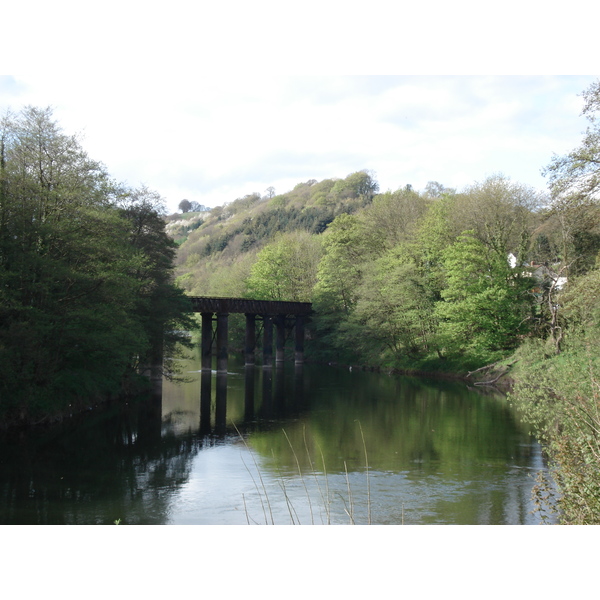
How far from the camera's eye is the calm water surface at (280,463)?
10570mm

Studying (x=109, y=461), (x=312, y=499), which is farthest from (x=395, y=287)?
(x=312, y=499)

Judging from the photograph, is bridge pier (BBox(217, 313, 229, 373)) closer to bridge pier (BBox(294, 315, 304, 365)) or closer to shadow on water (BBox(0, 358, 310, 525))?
bridge pier (BBox(294, 315, 304, 365))

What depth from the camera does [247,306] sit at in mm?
42656

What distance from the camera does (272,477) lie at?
13.0m

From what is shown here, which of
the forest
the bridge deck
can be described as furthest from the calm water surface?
the bridge deck

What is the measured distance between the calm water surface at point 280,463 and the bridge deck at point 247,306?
494 inches

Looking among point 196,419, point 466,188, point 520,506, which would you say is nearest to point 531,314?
point 466,188

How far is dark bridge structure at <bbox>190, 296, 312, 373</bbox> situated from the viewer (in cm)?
3853

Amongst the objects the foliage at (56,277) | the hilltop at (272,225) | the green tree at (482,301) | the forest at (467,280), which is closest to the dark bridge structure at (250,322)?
the forest at (467,280)

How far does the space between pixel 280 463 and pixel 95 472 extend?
405 centimetres

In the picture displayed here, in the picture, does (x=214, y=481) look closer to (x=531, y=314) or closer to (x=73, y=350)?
(x=73, y=350)

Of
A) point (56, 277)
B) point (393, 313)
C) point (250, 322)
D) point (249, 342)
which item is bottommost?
point (249, 342)

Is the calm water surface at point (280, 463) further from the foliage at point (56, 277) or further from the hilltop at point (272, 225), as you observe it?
the hilltop at point (272, 225)

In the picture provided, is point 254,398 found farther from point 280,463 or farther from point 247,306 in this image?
point 247,306
